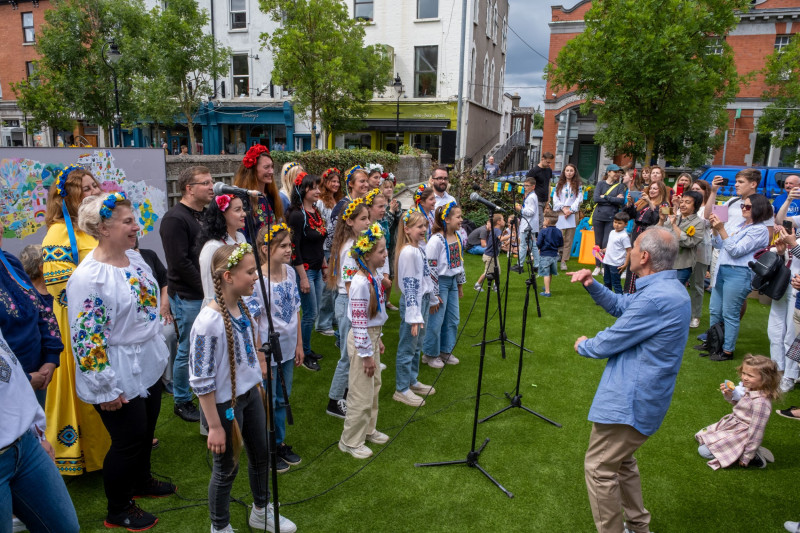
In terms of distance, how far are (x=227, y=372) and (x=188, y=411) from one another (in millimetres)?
2093

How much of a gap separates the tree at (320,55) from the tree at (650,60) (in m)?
8.50

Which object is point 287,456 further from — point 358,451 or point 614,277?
point 614,277

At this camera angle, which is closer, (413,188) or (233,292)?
(233,292)

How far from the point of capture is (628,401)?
273 cm

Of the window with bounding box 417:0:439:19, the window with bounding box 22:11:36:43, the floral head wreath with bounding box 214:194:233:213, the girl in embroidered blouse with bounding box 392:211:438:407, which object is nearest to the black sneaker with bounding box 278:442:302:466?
the girl in embroidered blouse with bounding box 392:211:438:407

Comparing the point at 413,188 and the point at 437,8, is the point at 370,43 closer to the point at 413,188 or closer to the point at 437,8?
the point at 437,8

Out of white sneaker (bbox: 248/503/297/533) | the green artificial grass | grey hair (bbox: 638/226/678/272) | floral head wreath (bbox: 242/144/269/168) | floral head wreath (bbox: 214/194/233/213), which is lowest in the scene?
the green artificial grass

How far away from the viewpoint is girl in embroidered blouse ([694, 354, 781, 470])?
394 centimetres

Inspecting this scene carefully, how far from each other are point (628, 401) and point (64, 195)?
3813 mm

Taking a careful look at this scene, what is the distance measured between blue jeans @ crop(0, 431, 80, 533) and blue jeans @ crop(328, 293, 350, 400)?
2.25 metres

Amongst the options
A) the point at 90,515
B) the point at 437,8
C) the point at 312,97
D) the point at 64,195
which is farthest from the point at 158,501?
the point at 437,8

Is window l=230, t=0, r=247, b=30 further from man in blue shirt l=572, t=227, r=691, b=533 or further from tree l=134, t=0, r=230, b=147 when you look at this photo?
man in blue shirt l=572, t=227, r=691, b=533

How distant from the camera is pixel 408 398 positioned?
16.2 feet

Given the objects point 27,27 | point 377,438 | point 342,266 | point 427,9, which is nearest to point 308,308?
point 342,266
